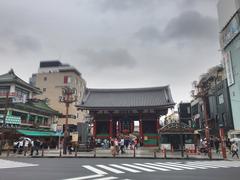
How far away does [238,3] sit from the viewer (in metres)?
32.5

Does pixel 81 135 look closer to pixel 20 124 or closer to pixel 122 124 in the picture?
pixel 122 124

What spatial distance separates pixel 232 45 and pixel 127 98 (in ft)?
63.8

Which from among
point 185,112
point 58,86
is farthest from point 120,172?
point 185,112

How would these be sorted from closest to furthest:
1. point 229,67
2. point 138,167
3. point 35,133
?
1. point 138,167
2. point 229,67
3. point 35,133

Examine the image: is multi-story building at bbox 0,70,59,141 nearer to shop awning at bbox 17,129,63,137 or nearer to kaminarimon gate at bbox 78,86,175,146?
shop awning at bbox 17,129,63,137

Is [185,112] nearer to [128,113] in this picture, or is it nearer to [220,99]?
[220,99]

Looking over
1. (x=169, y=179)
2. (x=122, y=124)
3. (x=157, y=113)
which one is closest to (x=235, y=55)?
(x=157, y=113)

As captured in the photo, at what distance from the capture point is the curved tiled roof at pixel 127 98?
3834 cm

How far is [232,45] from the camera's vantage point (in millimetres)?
33938

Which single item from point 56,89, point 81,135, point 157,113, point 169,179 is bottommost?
point 169,179

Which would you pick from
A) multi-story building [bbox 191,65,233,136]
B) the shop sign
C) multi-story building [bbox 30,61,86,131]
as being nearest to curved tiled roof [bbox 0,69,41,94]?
multi-story building [bbox 30,61,86,131]

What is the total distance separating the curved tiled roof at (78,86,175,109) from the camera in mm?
38344

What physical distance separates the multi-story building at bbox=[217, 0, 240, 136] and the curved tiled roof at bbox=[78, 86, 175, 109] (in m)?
9.11

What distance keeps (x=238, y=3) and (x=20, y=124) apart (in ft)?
129
